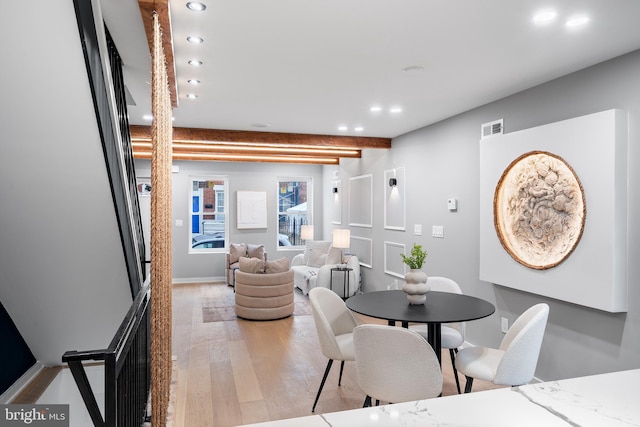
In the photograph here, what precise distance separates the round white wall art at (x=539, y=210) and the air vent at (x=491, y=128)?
47 cm

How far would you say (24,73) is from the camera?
1.83m

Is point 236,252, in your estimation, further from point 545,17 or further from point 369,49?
point 545,17

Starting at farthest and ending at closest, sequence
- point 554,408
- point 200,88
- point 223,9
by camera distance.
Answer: point 200,88
point 223,9
point 554,408

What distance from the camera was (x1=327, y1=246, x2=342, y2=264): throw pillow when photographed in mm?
7302

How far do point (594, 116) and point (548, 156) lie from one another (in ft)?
1.59

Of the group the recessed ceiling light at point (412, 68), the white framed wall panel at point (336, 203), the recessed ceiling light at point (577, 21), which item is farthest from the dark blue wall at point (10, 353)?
the white framed wall panel at point (336, 203)

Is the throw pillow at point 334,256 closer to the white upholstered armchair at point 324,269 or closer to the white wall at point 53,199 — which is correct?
the white upholstered armchair at point 324,269

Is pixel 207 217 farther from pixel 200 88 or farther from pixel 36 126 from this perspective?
pixel 36 126

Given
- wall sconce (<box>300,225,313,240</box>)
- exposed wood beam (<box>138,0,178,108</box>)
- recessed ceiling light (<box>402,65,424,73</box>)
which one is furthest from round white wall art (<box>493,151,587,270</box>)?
wall sconce (<box>300,225,313,240</box>)

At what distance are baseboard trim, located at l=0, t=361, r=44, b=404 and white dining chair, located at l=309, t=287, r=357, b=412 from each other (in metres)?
2.37

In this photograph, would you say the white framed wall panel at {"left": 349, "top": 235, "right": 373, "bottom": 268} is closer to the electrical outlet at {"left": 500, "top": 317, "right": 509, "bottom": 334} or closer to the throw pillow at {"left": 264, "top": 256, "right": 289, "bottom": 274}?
the throw pillow at {"left": 264, "top": 256, "right": 289, "bottom": 274}

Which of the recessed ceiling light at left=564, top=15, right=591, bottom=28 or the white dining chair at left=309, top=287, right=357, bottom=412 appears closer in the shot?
the recessed ceiling light at left=564, top=15, right=591, bottom=28

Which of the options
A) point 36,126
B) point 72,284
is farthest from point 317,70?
point 72,284

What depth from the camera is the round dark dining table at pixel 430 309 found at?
8.97ft
